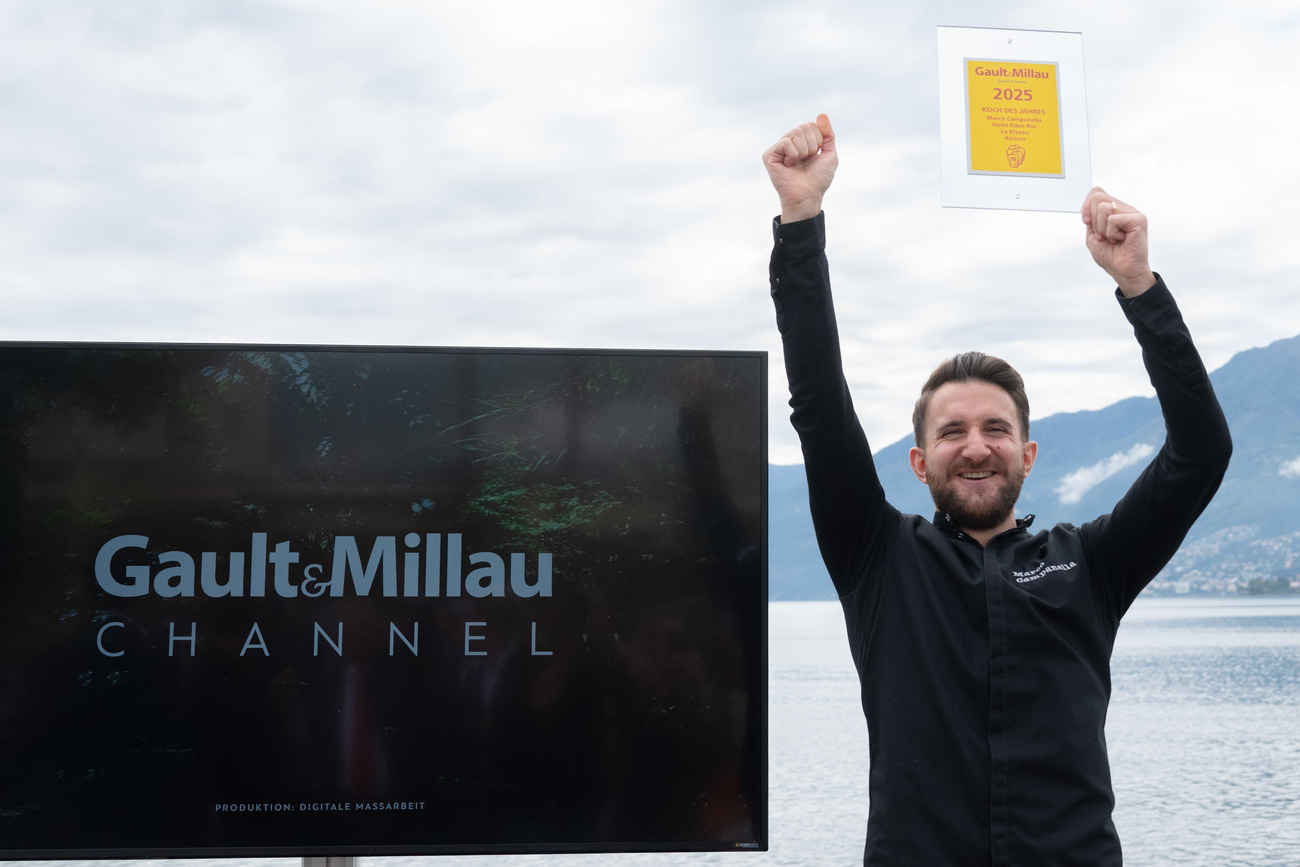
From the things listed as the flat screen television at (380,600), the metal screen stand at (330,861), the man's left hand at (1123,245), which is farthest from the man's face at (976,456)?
the metal screen stand at (330,861)

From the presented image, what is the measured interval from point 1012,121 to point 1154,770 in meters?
24.5

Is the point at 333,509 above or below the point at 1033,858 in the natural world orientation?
above

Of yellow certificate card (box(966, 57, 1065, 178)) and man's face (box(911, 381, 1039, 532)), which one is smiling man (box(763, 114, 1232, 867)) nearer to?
man's face (box(911, 381, 1039, 532))

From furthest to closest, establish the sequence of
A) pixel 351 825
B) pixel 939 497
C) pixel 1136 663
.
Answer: pixel 1136 663 → pixel 351 825 → pixel 939 497

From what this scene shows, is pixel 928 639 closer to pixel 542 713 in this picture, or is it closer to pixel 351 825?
pixel 542 713

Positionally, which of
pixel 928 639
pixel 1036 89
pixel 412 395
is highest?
pixel 1036 89

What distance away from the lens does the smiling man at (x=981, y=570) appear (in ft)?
5.79

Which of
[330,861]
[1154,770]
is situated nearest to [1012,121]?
[330,861]

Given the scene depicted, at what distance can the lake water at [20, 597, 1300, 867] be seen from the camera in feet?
Answer: 51.3

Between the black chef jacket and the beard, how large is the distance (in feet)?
0.12

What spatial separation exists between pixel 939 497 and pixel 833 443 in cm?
25

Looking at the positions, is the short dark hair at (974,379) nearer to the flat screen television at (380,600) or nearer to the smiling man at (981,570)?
the smiling man at (981,570)

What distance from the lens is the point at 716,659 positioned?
2279mm

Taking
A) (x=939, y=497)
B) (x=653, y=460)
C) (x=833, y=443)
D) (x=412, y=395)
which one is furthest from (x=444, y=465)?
(x=939, y=497)
